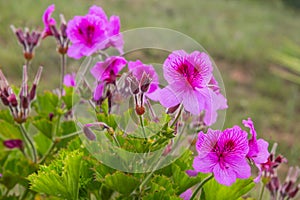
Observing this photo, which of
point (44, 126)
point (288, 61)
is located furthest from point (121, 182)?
point (288, 61)

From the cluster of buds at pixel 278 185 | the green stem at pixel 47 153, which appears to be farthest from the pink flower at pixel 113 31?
the cluster of buds at pixel 278 185

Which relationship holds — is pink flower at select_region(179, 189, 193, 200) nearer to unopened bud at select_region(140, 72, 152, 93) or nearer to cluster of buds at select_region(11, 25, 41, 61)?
unopened bud at select_region(140, 72, 152, 93)

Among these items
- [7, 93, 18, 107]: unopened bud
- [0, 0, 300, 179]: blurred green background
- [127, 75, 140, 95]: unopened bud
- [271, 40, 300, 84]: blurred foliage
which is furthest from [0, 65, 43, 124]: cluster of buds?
[271, 40, 300, 84]: blurred foliage

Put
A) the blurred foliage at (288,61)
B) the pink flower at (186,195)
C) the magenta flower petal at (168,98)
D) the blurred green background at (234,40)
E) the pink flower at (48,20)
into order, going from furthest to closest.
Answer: the blurred foliage at (288,61), the blurred green background at (234,40), the pink flower at (48,20), the pink flower at (186,195), the magenta flower petal at (168,98)

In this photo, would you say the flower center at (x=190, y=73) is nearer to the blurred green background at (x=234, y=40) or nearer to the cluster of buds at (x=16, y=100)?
the cluster of buds at (x=16, y=100)

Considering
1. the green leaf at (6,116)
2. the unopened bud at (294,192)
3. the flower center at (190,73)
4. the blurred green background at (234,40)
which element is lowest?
the blurred green background at (234,40)

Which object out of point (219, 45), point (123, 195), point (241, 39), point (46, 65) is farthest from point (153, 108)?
point (241, 39)
